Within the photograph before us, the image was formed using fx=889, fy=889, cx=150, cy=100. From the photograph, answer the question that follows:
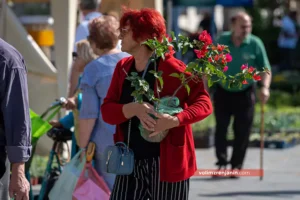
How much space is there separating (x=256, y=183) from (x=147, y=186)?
4.86 meters

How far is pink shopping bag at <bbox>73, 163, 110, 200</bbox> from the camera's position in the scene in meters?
6.06

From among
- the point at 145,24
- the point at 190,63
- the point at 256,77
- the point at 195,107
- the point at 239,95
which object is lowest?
the point at 239,95

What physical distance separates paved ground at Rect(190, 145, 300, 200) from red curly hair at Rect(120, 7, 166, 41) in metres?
3.86

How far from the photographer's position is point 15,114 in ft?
14.3

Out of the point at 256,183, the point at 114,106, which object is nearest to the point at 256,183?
the point at 256,183

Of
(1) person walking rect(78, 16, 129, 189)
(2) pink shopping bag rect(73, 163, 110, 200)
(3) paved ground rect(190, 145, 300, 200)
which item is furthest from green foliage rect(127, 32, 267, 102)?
(3) paved ground rect(190, 145, 300, 200)

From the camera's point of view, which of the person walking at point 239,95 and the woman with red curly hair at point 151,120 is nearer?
the woman with red curly hair at point 151,120

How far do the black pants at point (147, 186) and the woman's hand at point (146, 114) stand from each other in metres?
0.29

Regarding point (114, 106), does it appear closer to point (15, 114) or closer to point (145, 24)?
point (145, 24)

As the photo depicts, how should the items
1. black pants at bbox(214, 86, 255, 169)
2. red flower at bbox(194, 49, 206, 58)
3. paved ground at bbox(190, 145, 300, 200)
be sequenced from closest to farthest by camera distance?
red flower at bbox(194, 49, 206, 58) < paved ground at bbox(190, 145, 300, 200) < black pants at bbox(214, 86, 255, 169)

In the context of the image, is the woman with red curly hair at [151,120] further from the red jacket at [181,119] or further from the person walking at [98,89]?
the person walking at [98,89]

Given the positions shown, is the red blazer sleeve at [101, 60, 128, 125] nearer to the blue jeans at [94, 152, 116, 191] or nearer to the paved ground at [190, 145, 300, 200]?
the blue jeans at [94, 152, 116, 191]

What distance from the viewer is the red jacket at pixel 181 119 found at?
4.96 metres

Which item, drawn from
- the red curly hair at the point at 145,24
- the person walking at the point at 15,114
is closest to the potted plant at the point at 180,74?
the red curly hair at the point at 145,24
